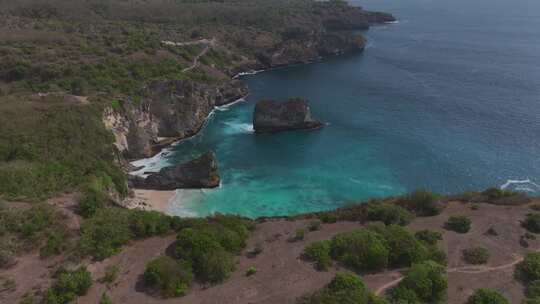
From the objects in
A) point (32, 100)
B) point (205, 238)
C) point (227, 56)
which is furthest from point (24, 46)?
point (205, 238)

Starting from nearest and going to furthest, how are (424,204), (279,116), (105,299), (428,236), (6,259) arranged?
(105,299) < (6,259) < (428,236) < (424,204) < (279,116)

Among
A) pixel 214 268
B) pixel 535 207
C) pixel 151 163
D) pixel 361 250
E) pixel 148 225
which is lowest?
pixel 151 163

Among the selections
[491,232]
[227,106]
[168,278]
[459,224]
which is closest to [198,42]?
[227,106]

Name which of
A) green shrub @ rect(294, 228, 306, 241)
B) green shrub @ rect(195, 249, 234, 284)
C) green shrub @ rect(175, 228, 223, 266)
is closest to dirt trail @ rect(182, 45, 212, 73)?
green shrub @ rect(294, 228, 306, 241)

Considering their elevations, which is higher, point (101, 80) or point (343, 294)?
point (101, 80)

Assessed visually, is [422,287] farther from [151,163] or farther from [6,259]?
[151,163]

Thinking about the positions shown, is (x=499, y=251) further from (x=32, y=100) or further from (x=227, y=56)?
(x=227, y=56)

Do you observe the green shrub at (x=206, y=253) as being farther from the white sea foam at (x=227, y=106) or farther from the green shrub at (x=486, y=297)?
the white sea foam at (x=227, y=106)
